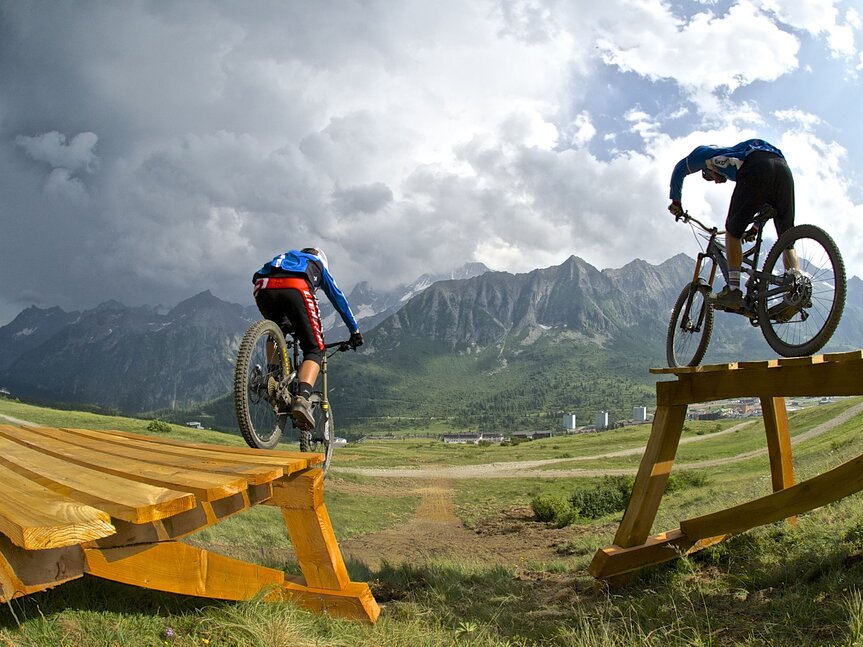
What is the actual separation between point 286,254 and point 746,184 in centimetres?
507

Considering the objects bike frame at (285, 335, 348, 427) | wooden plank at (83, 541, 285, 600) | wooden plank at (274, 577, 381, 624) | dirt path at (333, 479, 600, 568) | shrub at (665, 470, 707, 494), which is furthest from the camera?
shrub at (665, 470, 707, 494)

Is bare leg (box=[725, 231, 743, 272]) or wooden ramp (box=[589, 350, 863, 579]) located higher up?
bare leg (box=[725, 231, 743, 272])

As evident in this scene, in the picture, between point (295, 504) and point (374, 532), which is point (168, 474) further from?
point (374, 532)

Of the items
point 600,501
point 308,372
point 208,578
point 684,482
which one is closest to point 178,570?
point 208,578

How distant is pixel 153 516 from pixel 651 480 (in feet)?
16.1

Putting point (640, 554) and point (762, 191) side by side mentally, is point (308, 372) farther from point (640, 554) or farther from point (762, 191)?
point (762, 191)

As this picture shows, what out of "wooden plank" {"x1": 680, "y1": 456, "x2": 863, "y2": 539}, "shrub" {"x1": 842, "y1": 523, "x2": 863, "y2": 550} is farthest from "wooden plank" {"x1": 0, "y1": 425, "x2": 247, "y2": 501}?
"shrub" {"x1": 842, "y1": 523, "x2": 863, "y2": 550}

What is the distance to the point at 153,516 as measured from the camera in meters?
2.39

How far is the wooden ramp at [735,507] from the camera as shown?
422 centimetres

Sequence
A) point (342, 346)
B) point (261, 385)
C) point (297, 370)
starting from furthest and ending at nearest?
point (342, 346), point (297, 370), point (261, 385)

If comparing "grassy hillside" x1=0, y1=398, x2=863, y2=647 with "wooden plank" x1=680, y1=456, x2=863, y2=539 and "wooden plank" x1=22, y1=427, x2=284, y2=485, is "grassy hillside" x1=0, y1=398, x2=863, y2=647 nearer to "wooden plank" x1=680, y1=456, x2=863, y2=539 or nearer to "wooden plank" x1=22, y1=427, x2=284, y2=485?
"wooden plank" x1=680, y1=456, x2=863, y2=539

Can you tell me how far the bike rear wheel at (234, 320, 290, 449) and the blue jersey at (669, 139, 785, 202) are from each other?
5.26 m

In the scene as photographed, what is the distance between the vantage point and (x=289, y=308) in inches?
236

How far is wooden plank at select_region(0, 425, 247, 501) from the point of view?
111 inches
